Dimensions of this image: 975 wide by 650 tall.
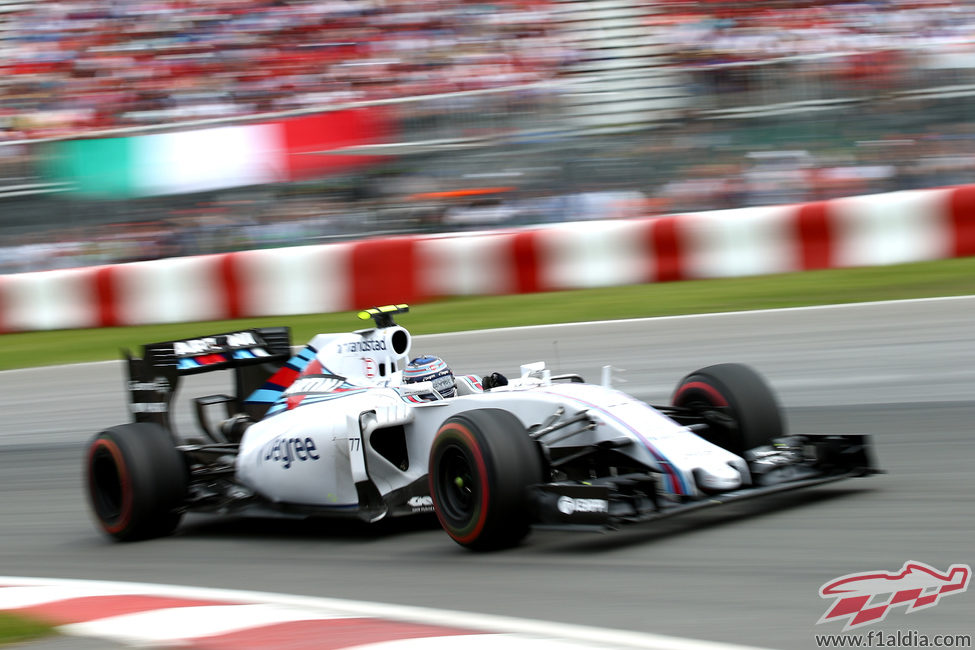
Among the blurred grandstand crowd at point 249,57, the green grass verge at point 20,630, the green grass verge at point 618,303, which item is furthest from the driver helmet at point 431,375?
the blurred grandstand crowd at point 249,57

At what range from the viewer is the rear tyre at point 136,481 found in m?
6.44

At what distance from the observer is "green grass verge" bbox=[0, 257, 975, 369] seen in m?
11.2

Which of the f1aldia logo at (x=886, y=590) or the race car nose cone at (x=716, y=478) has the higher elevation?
the race car nose cone at (x=716, y=478)

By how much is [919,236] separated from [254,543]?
317 inches

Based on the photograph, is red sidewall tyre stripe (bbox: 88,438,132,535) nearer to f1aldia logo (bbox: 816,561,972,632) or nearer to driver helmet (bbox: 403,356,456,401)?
driver helmet (bbox: 403,356,456,401)

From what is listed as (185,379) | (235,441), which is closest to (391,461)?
(235,441)

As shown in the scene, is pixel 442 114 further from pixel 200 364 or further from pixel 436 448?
pixel 436 448

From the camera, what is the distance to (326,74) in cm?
1622

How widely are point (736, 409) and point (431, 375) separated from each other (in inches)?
58.0

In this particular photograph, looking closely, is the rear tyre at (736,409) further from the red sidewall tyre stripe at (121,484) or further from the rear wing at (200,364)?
the red sidewall tyre stripe at (121,484)

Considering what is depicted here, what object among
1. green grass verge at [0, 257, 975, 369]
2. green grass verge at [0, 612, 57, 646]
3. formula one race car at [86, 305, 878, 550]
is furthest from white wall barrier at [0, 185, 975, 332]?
green grass verge at [0, 612, 57, 646]

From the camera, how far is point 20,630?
4.06 metres

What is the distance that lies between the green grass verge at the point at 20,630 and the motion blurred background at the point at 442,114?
9.29 meters

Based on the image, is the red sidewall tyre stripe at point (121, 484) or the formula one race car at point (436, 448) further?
the red sidewall tyre stripe at point (121, 484)
